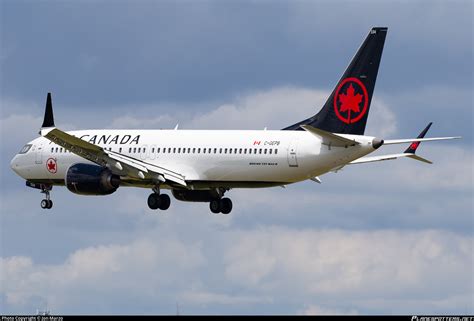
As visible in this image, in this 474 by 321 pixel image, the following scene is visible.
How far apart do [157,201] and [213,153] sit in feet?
21.9

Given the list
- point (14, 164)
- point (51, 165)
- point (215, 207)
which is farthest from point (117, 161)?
point (14, 164)

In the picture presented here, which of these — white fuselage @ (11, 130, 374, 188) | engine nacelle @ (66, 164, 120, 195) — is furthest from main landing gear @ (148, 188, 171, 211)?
engine nacelle @ (66, 164, 120, 195)

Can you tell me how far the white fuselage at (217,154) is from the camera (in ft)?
291

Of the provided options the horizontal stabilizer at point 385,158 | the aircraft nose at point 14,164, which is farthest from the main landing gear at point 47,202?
the horizontal stabilizer at point 385,158

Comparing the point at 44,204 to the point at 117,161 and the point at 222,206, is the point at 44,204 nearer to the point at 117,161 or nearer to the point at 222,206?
the point at 117,161

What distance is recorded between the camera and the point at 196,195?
99.5 metres

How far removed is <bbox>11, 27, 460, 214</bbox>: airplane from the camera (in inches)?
3497

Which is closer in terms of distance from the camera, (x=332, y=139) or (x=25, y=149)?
(x=332, y=139)

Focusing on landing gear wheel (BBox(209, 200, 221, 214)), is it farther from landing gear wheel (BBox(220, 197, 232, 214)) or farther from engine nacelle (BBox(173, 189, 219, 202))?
engine nacelle (BBox(173, 189, 219, 202))

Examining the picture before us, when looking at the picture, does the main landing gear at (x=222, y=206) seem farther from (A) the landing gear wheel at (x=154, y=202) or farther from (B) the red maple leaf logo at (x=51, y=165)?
(B) the red maple leaf logo at (x=51, y=165)

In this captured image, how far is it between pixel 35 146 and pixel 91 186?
31.6ft

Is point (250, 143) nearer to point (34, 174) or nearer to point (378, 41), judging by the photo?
point (378, 41)

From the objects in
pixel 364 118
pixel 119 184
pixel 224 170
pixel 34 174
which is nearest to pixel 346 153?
pixel 364 118

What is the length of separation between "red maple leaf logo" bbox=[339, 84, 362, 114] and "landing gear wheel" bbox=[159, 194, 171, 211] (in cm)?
1524
